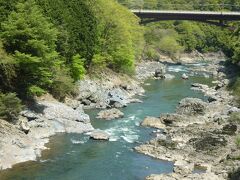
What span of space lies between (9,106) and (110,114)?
1140 cm

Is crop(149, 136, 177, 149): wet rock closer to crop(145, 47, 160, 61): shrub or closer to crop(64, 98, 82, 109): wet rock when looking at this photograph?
crop(64, 98, 82, 109): wet rock

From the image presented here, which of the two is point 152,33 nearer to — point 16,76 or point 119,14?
point 119,14

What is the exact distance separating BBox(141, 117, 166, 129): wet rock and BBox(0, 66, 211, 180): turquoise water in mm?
745

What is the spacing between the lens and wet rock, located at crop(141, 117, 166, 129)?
3938 cm

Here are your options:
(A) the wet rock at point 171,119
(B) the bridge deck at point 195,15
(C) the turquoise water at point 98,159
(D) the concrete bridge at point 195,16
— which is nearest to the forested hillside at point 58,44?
(C) the turquoise water at point 98,159

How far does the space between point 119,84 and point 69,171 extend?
1093 inches

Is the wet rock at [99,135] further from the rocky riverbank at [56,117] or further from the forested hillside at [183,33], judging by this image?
the forested hillside at [183,33]

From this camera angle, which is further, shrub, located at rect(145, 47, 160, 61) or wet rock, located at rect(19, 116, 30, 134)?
shrub, located at rect(145, 47, 160, 61)

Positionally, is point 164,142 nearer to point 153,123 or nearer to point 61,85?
point 153,123

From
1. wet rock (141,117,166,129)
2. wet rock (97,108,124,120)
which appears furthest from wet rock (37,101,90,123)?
wet rock (141,117,166,129)

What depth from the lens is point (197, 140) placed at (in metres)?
34.1

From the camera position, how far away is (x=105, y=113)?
136ft

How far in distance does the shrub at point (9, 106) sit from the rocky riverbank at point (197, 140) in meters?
9.40

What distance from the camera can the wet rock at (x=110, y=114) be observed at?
134 ft
